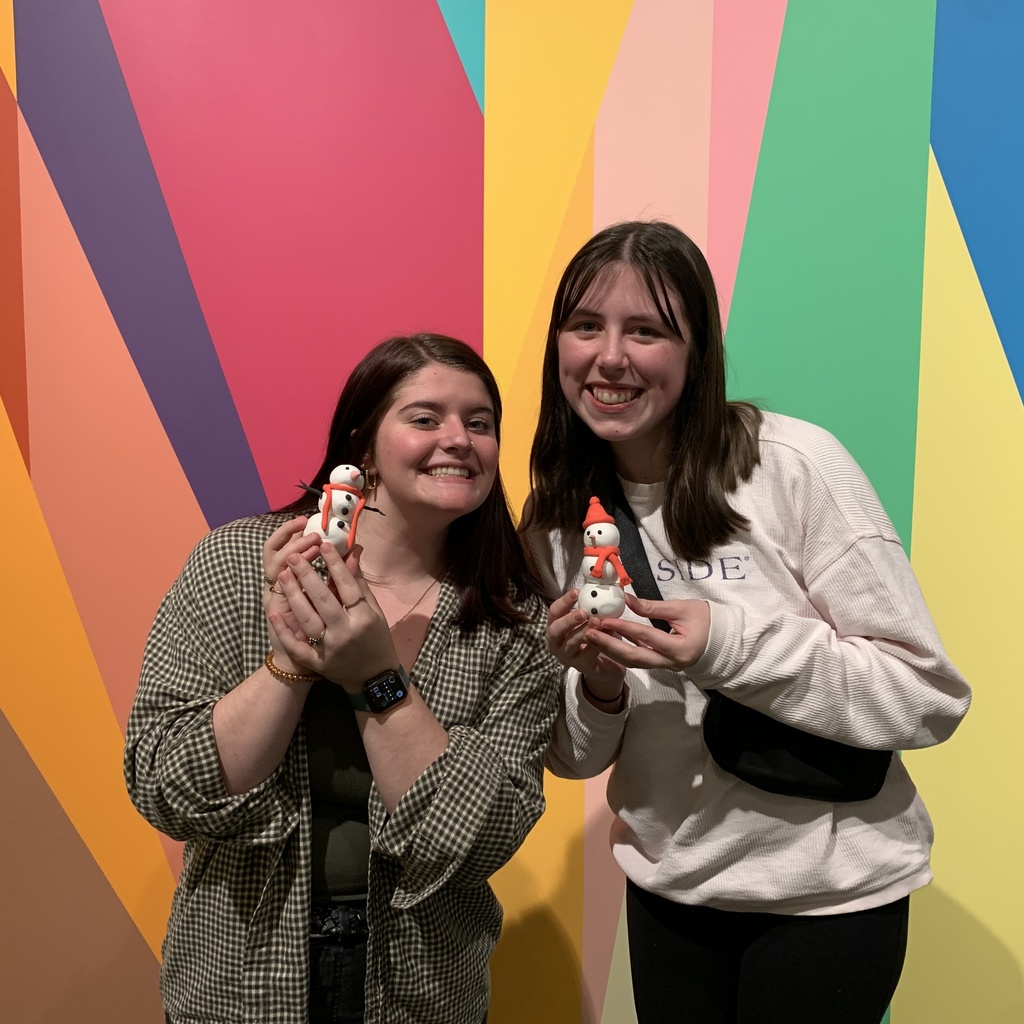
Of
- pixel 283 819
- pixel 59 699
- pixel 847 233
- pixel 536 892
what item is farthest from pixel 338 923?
pixel 847 233

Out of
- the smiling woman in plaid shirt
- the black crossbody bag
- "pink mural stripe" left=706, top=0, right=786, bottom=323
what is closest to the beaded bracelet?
the smiling woman in plaid shirt

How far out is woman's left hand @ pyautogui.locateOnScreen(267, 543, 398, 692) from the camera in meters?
1.27

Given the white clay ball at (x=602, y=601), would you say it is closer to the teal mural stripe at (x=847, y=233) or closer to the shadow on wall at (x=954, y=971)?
the teal mural stripe at (x=847, y=233)

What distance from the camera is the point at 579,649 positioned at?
1.38 metres

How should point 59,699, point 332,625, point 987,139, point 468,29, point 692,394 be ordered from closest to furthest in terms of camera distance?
point 332,625 → point 692,394 → point 987,139 → point 468,29 → point 59,699

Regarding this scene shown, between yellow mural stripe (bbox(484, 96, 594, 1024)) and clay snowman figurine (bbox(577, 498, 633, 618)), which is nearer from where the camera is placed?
clay snowman figurine (bbox(577, 498, 633, 618))

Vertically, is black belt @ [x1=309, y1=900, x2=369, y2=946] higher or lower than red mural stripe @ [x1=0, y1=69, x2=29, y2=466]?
lower

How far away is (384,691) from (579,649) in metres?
0.30

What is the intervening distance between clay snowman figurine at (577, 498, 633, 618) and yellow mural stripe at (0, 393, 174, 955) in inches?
61.1

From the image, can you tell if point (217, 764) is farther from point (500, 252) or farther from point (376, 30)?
point (376, 30)

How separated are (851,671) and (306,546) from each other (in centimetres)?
81

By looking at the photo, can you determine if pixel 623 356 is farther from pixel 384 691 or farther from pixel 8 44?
pixel 8 44

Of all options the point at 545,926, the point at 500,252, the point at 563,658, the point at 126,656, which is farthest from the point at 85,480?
the point at 545,926

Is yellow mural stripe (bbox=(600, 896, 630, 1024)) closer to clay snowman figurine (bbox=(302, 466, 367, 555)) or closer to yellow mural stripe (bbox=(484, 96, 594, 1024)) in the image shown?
yellow mural stripe (bbox=(484, 96, 594, 1024))
